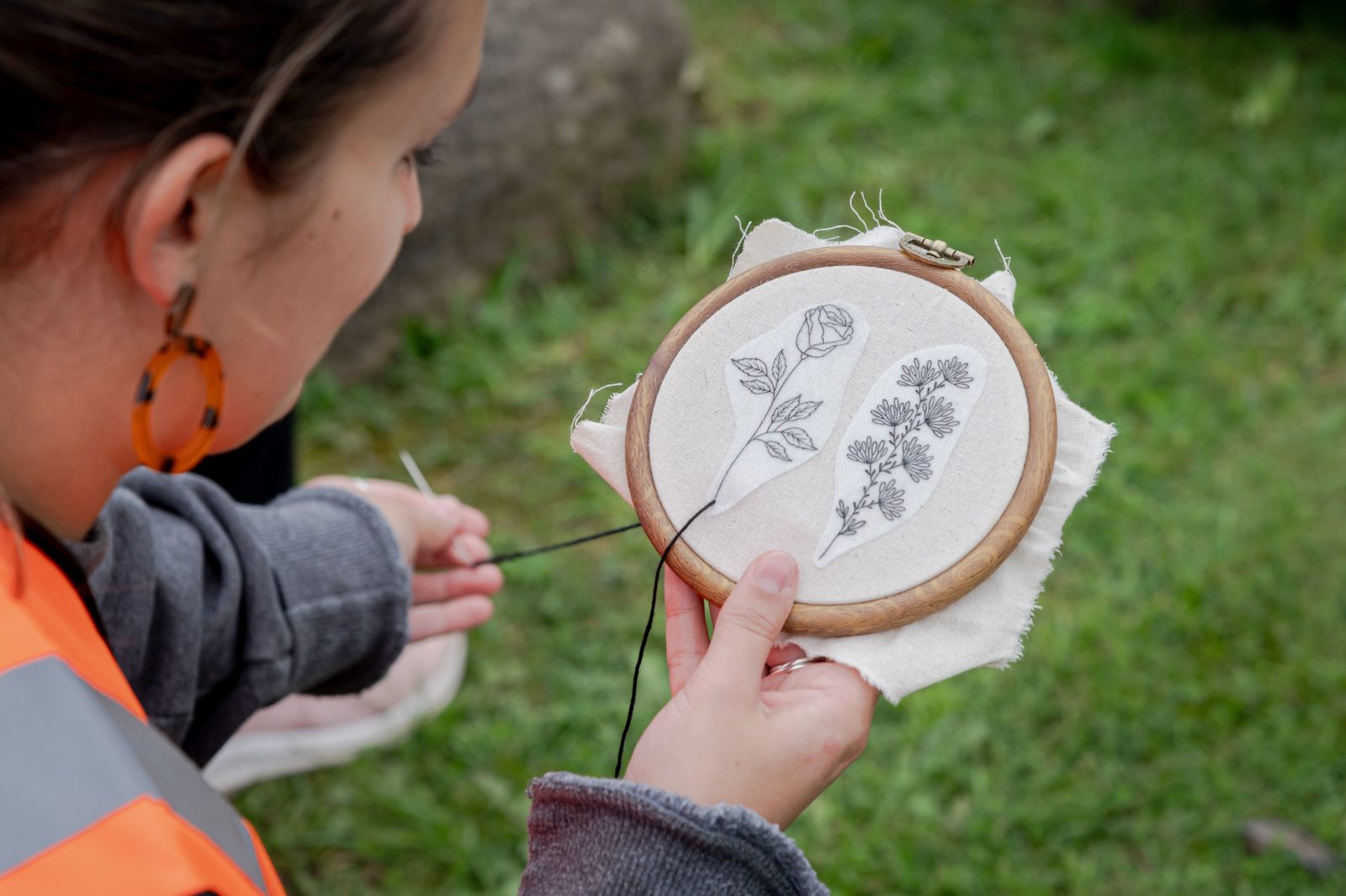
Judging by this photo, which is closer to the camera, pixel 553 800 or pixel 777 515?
pixel 553 800

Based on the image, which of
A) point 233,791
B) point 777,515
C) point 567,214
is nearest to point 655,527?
point 777,515

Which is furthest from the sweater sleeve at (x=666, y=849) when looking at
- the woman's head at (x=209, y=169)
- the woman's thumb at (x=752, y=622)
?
the woman's head at (x=209, y=169)

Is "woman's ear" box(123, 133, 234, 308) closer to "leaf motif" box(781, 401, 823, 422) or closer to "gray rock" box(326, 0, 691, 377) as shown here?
"leaf motif" box(781, 401, 823, 422)

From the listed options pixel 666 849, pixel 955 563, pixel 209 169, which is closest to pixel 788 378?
pixel 955 563

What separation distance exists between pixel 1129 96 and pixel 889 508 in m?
3.13

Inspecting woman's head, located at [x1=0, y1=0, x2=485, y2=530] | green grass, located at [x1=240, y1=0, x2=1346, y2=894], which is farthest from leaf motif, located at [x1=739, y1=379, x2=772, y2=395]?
green grass, located at [x1=240, y1=0, x2=1346, y2=894]

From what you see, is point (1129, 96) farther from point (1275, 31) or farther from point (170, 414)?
point (170, 414)

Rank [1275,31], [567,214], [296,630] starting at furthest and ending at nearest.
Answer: [1275,31], [567,214], [296,630]

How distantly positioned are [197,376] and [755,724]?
60 cm

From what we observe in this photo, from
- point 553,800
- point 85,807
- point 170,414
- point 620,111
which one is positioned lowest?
point 620,111

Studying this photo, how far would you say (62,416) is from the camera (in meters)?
1.09

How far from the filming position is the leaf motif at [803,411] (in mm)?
1296

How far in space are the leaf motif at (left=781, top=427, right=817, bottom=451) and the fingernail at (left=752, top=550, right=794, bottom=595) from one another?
0.43 ft

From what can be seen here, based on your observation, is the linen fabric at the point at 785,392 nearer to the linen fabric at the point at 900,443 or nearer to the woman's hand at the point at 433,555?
the linen fabric at the point at 900,443
